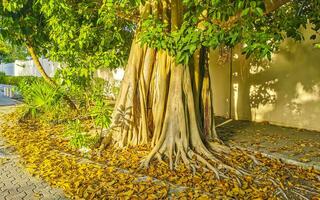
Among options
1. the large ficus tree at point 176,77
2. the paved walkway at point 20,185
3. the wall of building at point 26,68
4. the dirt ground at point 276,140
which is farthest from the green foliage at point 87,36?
the wall of building at point 26,68

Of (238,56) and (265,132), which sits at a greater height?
(238,56)

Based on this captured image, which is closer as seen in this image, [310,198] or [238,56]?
[310,198]

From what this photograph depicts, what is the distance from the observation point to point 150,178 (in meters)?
5.32

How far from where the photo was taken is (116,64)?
7621mm

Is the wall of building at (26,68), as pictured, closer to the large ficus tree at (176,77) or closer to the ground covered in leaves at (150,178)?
the large ficus tree at (176,77)

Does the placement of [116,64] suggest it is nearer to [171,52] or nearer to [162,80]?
[162,80]

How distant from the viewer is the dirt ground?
21.1 ft

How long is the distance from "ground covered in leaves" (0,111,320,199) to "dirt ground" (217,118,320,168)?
0.44m

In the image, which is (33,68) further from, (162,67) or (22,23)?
(162,67)

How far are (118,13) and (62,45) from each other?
137 cm

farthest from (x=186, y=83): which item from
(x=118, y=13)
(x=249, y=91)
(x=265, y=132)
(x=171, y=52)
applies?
(x=249, y=91)

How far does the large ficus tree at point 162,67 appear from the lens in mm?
5793

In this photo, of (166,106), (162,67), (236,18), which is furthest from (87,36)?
(236,18)

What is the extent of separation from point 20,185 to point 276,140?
5147 millimetres
